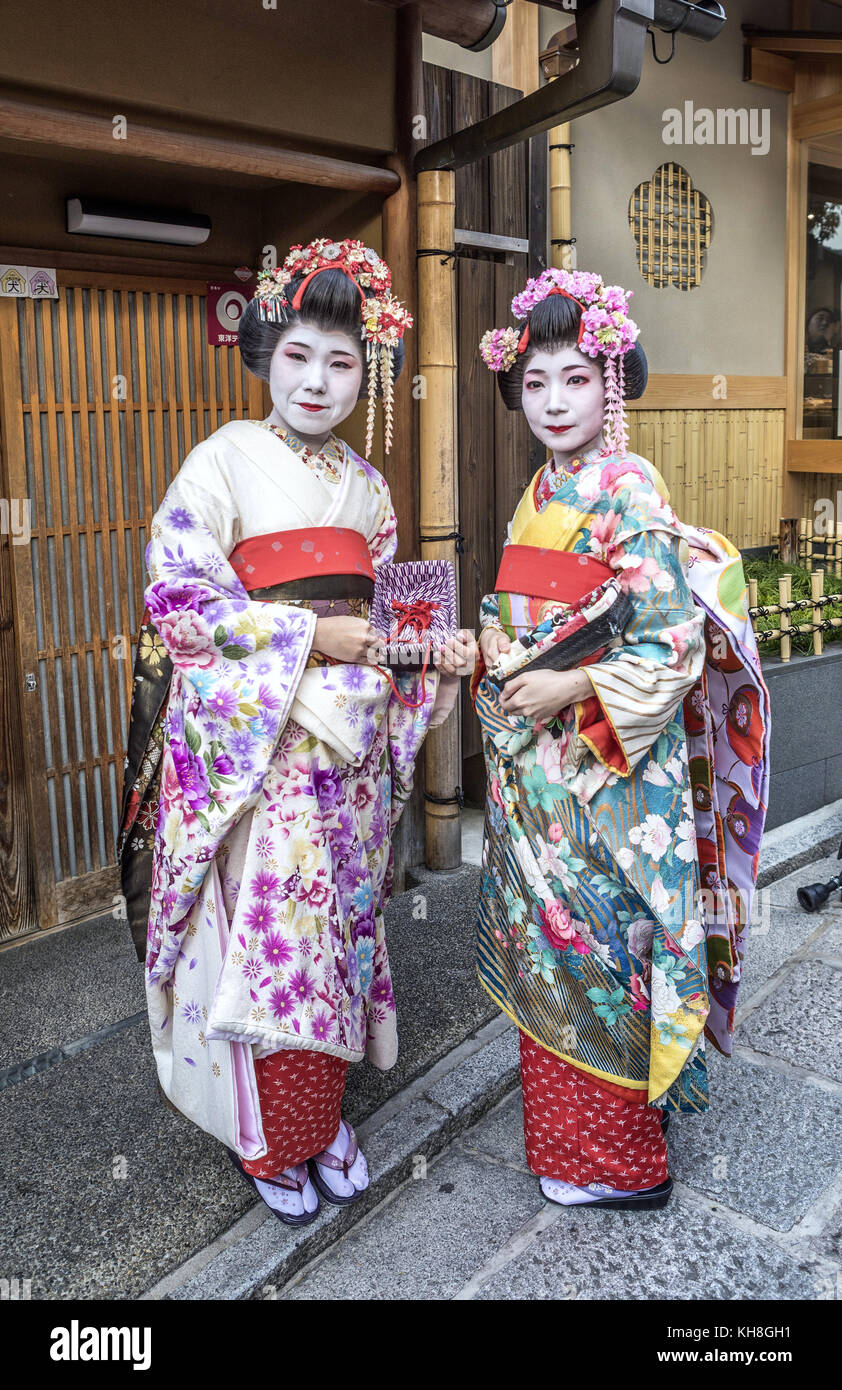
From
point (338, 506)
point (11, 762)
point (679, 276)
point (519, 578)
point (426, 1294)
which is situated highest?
point (679, 276)

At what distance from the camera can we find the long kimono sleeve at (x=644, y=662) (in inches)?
114

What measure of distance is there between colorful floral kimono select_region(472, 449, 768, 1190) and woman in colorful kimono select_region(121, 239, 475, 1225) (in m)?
0.42

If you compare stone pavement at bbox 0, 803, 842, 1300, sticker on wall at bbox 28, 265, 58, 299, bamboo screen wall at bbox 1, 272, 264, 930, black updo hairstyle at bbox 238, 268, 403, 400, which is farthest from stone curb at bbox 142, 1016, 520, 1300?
sticker on wall at bbox 28, 265, 58, 299

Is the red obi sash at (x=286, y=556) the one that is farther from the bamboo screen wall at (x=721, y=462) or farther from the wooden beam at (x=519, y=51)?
the bamboo screen wall at (x=721, y=462)

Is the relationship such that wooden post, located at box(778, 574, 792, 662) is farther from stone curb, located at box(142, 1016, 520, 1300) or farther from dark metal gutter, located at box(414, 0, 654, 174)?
stone curb, located at box(142, 1016, 520, 1300)

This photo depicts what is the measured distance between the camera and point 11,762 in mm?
4637

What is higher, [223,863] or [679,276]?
[679,276]

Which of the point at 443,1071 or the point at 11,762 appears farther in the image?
the point at 11,762

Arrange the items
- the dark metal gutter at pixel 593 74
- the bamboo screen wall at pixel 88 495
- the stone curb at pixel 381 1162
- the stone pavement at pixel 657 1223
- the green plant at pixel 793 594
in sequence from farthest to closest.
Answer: the green plant at pixel 793 594 < the bamboo screen wall at pixel 88 495 < the dark metal gutter at pixel 593 74 < the stone pavement at pixel 657 1223 < the stone curb at pixel 381 1162

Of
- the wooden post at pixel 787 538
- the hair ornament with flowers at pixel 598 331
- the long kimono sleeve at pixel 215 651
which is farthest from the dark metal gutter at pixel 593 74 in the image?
the wooden post at pixel 787 538

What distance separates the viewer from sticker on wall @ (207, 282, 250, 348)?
496cm

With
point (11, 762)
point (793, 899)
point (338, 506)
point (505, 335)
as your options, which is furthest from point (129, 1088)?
point (793, 899)

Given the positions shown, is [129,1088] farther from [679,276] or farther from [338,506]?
[679,276]

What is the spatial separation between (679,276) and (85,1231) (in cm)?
609
